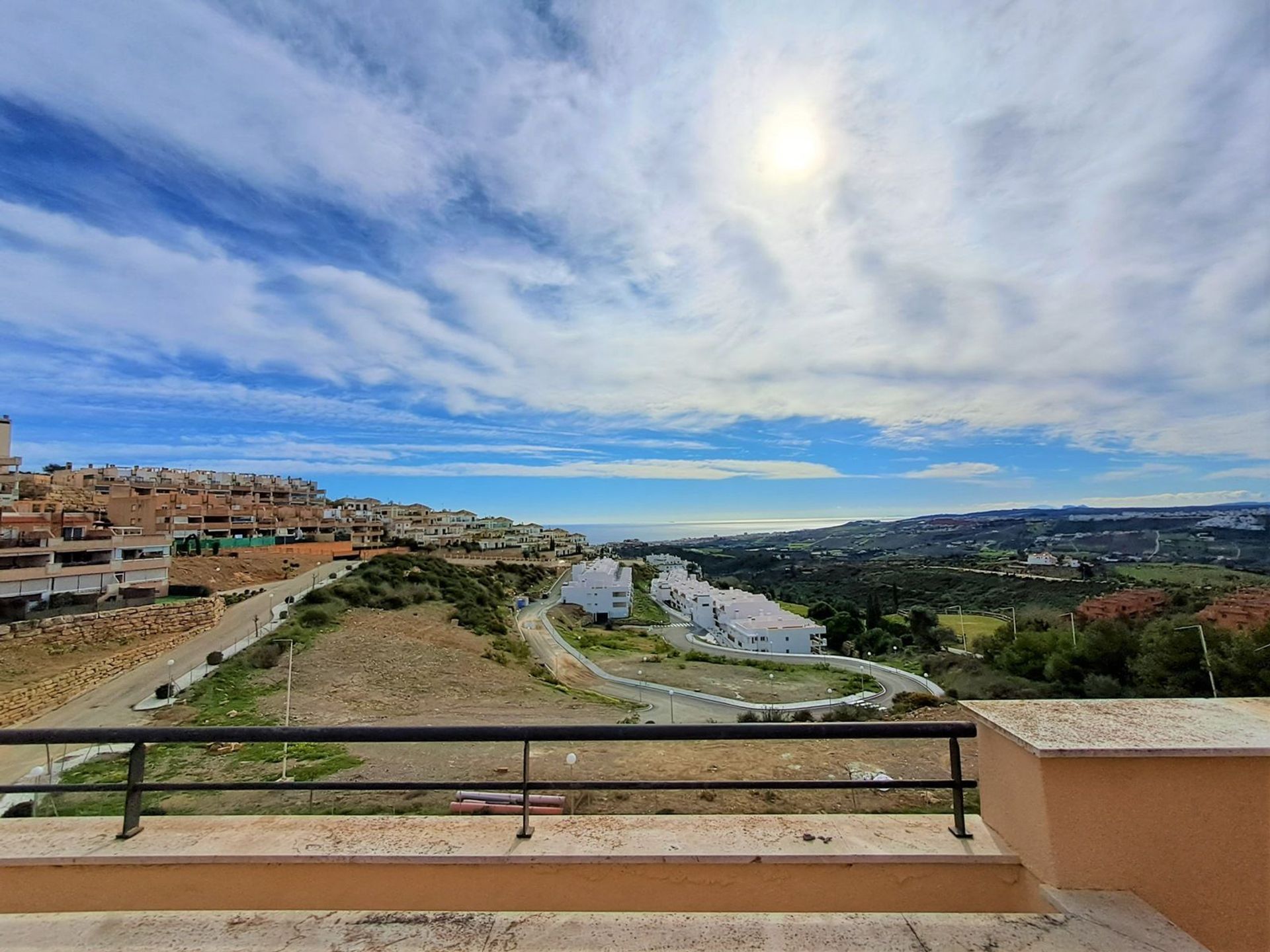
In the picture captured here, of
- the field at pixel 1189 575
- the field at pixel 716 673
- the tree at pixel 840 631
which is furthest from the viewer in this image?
the tree at pixel 840 631

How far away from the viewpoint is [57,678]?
60.9ft

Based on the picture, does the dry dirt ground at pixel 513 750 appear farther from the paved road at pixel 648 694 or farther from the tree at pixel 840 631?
the tree at pixel 840 631

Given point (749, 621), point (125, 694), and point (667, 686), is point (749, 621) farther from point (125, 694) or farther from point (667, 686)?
point (125, 694)

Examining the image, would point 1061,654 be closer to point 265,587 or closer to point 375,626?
point 375,626

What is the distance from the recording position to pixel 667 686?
1003 inches

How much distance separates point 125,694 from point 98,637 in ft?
22.6

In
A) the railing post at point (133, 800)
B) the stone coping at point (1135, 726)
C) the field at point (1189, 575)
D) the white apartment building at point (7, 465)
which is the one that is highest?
the white apartment building at point (7, 465)

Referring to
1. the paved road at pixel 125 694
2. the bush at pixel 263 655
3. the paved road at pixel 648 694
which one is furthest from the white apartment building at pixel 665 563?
the bush at pixel 263 655

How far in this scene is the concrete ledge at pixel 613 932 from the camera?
1563 millimetres

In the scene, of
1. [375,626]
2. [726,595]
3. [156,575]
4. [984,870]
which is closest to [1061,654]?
[984,870]

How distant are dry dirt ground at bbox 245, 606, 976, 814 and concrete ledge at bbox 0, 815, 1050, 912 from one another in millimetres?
339

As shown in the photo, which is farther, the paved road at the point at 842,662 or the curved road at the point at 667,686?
the paved road at the point at 842,662

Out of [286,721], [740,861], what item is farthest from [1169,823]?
[286,721]

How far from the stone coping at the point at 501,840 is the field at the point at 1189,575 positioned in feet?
161
